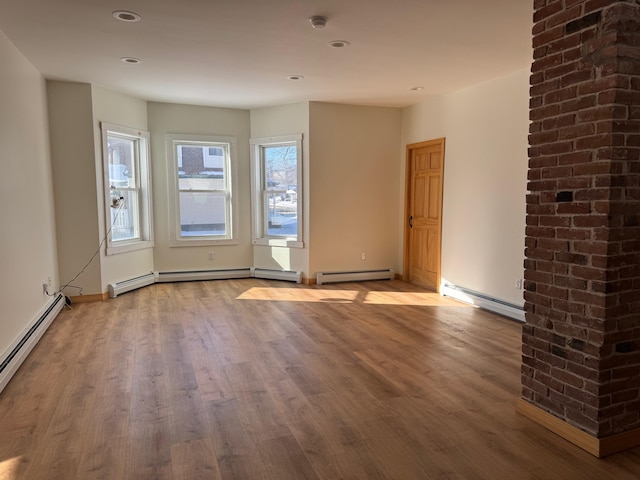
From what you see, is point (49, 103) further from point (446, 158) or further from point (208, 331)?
point (446, 158)

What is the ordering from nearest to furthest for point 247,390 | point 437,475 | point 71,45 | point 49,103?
point 437,475 → point 247,390 → point 71,45 → point 49,103

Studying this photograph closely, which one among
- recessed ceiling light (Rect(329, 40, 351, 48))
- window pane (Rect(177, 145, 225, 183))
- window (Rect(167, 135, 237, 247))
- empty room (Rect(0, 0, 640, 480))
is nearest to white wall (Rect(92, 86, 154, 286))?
empty room (Rect(0, 0, 640, 480))

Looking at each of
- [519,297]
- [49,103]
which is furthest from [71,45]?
[519,297]

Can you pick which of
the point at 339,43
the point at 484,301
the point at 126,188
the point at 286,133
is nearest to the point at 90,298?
the point at 126,188

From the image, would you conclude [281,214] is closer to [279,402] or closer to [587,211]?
[279,402]

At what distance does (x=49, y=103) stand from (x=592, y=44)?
5.29m

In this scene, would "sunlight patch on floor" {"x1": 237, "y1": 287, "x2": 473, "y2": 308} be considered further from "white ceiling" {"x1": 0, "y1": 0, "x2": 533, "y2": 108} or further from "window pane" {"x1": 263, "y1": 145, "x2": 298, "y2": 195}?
"white ceiling" {"x1": 0, "y1": 0, "x2": 533, "y2": 108}

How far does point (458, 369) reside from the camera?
3275 mm

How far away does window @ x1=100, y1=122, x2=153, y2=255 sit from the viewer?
5.47m

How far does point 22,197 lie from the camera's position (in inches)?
151

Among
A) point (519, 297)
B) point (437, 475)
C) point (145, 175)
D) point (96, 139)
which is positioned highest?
point (96, 139)

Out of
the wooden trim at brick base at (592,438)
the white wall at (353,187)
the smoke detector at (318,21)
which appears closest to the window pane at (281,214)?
the white wall at (353,187)

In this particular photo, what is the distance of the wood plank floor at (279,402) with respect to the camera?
212 centimetres

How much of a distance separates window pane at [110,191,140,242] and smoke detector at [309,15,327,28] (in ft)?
12.2
